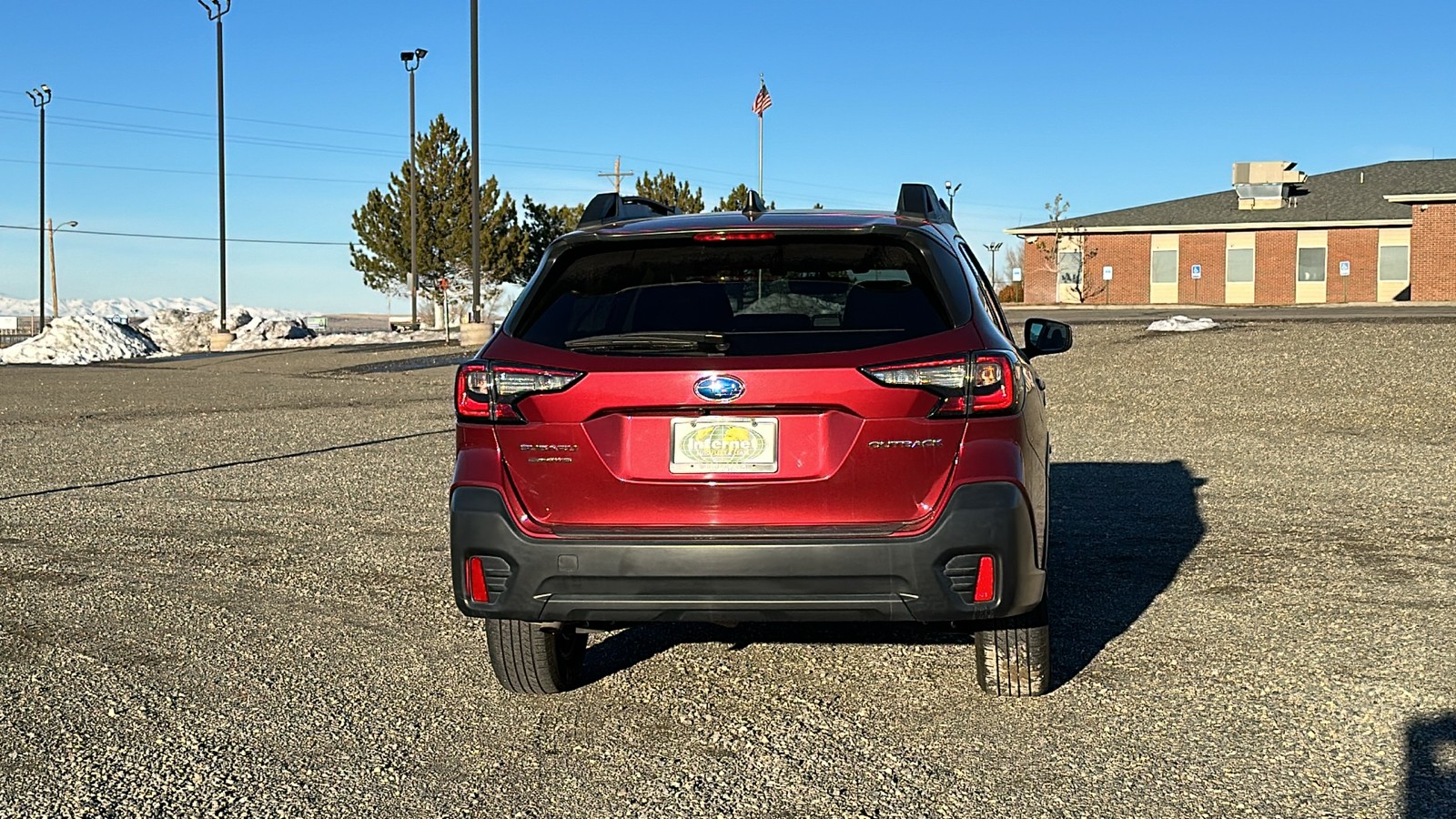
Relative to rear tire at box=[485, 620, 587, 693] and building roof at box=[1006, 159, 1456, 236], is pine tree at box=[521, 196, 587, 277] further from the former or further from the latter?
rear tire at box=[485, 620, 587, 693]

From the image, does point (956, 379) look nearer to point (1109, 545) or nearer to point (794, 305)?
point (794, 305)

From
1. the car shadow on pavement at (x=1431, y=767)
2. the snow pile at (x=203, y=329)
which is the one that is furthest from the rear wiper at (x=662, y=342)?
the snow pile at (x=203, y=329)

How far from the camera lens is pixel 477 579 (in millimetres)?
4465

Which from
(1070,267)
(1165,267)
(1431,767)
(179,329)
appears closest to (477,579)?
(1431,767)

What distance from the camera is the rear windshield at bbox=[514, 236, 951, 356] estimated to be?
4.46 meters

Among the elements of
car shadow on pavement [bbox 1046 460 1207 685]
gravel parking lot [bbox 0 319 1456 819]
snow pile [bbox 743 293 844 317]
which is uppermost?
snow pile [bbox 743 293 844 317]

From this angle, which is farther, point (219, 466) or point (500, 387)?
point (219, 466)

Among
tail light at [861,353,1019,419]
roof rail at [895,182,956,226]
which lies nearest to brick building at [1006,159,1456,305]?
roof rail at [895,182,956,226]

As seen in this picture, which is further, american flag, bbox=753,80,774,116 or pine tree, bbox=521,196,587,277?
pine tree, bbox=521,196,587,277

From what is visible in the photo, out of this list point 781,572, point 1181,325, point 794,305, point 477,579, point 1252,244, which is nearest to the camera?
point 781,572

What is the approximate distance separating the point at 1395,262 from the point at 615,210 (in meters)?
54.8

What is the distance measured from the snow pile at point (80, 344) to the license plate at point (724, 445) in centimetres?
4544

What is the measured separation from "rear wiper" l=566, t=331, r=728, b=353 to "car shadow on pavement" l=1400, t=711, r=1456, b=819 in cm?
222

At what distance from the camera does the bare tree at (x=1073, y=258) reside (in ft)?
195
